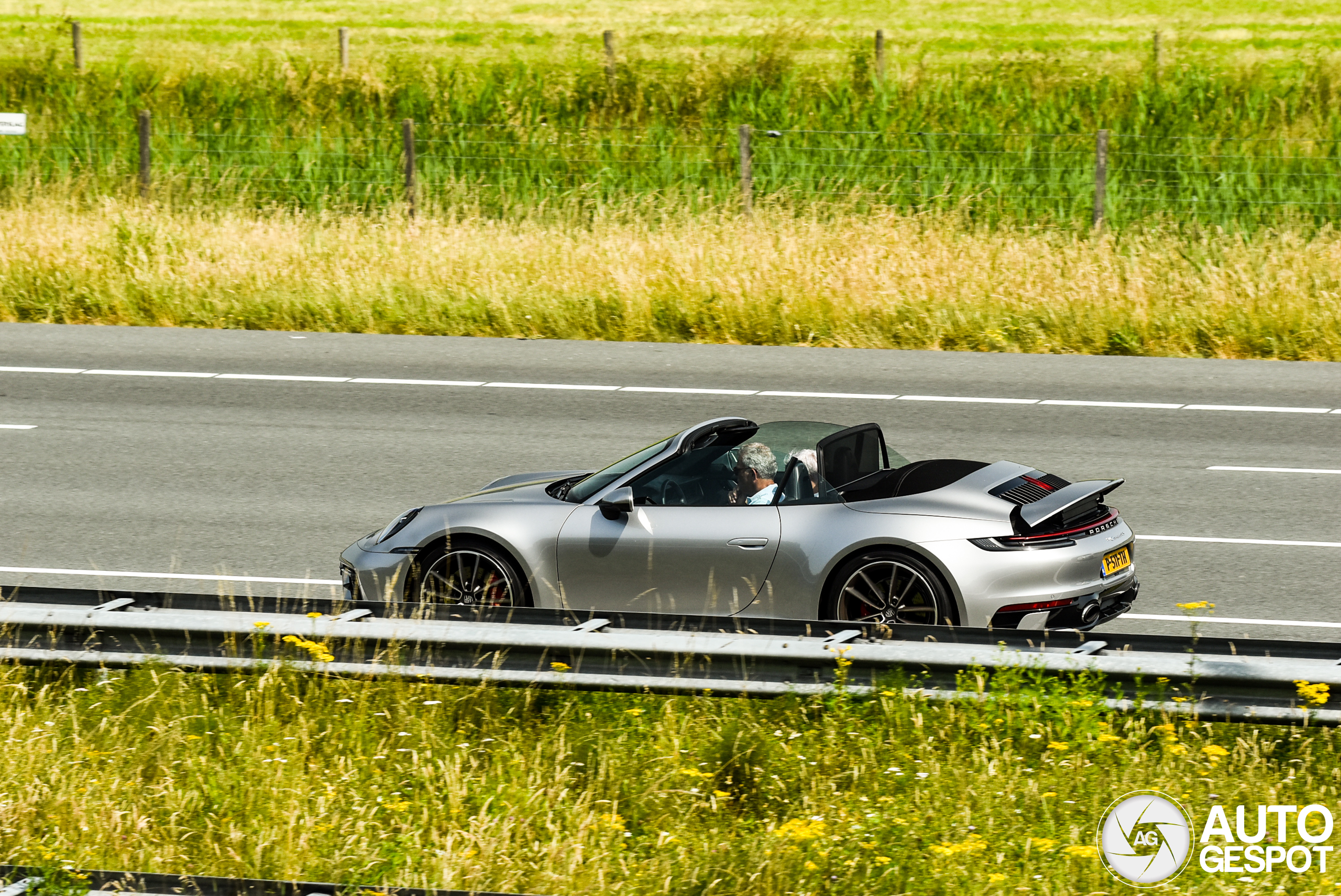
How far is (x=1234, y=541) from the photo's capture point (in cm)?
933

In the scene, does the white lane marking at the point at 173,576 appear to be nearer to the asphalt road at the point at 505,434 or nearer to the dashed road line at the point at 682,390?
the asphalt road at the point at 505,434

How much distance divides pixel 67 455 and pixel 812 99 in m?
15.9

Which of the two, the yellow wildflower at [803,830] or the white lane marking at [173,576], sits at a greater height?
the white lane marking at [173,576]

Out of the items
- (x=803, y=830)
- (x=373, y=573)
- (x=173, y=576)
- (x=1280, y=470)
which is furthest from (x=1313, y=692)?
(x=1280, y=470)

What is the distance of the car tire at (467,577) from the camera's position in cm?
740

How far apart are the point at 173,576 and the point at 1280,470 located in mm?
7652

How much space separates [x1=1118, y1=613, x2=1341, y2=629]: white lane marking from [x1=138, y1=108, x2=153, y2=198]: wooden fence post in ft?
58.1

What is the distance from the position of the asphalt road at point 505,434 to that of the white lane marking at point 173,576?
8 centimetres

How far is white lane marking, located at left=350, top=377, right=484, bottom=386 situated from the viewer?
45.4 ft

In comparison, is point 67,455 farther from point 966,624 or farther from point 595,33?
point 595,33

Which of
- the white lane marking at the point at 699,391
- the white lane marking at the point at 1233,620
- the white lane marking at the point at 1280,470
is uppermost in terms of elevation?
the white lane marking at the point at 699,391

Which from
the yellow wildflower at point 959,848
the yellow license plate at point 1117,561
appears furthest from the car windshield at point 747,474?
the yellow wildflower at point 959,848

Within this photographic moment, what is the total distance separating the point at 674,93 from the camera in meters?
25.7

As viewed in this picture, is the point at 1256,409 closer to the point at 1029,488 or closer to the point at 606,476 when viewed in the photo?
the point at 1029,488
